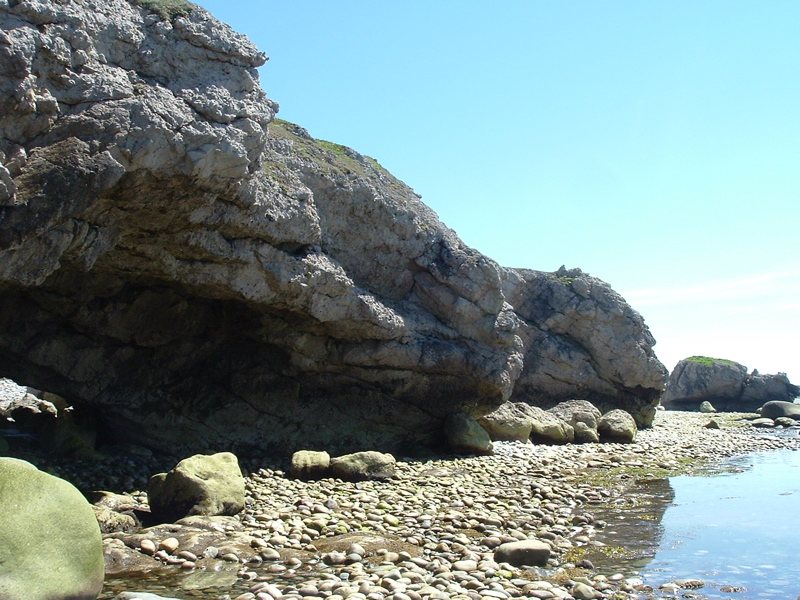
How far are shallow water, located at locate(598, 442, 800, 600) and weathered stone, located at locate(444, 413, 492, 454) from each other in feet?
18.3

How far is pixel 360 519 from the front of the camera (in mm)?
14102

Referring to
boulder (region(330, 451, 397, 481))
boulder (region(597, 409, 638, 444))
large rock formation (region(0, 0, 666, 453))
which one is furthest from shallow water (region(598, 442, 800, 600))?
boulder (region(597, 409, 638, 444))

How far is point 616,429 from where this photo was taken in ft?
103

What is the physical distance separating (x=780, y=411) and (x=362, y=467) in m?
41.7

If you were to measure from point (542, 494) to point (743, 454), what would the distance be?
1625 centimetres

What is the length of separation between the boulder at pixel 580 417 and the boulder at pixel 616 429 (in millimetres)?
404

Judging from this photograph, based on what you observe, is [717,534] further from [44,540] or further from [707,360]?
[707,360]

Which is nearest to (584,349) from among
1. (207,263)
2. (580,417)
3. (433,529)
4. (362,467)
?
(580,417)

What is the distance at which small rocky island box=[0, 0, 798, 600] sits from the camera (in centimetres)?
1077

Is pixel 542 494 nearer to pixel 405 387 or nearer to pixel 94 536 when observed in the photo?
pixel 405 387

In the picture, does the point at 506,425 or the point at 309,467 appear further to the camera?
the point at 506,425

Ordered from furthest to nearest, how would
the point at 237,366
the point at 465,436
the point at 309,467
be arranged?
the point at 465,436 < the point at 237,366 < the point at 309,467

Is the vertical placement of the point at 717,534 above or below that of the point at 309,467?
above

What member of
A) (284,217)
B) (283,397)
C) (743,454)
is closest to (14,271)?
(284,217)
